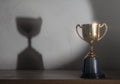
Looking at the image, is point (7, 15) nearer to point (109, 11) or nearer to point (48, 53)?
point (48, 53)

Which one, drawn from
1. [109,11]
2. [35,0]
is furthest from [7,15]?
[109,11]

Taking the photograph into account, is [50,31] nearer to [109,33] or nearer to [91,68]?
[109,33]

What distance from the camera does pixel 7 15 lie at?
4.03 ft

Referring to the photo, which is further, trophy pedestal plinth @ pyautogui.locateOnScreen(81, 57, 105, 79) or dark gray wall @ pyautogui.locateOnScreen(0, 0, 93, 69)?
dark gray wall @ pyautogui.locateOnScreen(0, 0, 93, 69)

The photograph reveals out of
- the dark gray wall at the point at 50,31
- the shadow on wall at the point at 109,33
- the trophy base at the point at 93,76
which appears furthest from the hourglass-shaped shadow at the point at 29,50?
the trophy base at the point at 93,76

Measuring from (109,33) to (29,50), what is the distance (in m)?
0.37

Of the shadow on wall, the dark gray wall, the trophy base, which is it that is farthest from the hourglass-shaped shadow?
the trophy base

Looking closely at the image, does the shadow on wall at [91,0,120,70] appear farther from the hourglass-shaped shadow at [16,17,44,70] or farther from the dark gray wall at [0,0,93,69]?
→ the hourglass-shaped shadow at [16,17,44,70]

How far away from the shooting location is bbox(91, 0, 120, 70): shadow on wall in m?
1.19

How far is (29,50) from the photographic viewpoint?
3.99ft

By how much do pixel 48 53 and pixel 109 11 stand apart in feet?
1.09

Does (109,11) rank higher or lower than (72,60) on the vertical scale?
higher

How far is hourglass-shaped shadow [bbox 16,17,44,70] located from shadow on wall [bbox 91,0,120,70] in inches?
10.6

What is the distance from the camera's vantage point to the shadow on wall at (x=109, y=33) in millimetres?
1188
